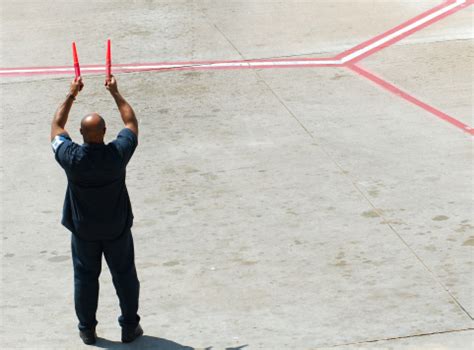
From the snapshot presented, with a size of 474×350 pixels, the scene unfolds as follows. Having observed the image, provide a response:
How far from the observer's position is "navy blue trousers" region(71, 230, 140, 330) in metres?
6.58

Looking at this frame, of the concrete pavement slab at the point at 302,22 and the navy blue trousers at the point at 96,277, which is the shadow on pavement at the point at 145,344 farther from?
the concrete pavement slab at the point at 302,22

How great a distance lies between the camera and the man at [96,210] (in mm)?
6324

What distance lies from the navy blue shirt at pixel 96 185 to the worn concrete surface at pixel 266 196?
832mm

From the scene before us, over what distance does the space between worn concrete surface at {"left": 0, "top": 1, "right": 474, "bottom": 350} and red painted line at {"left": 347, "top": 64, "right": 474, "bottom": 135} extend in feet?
0.44

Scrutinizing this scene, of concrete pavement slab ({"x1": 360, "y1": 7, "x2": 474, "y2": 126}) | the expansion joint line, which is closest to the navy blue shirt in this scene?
concrete pavement slab ({"x1": 360, "y1": 7, "x2": 474, "y2": 126})

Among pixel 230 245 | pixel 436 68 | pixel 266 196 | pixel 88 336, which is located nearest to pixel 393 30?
pixel 436 68

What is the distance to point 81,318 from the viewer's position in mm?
6680

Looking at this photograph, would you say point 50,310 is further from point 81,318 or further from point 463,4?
point 463,4

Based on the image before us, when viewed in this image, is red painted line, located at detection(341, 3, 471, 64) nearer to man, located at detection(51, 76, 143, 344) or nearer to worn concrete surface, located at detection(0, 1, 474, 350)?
worn concrete surface, located at detection(0, 1, 474, 350)

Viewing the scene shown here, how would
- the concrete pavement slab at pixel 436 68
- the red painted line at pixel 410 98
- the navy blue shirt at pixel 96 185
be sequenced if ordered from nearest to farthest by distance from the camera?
the navy blue shirt at pixel 96 185 → the red painted line at pixel 410 98 → the concrete pavement slab at pixel 436 68

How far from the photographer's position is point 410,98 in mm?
11500

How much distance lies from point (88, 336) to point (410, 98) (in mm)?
5908

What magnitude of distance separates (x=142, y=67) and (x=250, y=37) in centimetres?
187

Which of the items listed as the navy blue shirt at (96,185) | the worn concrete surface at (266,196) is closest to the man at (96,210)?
the navy blue shirt at (96,185)
